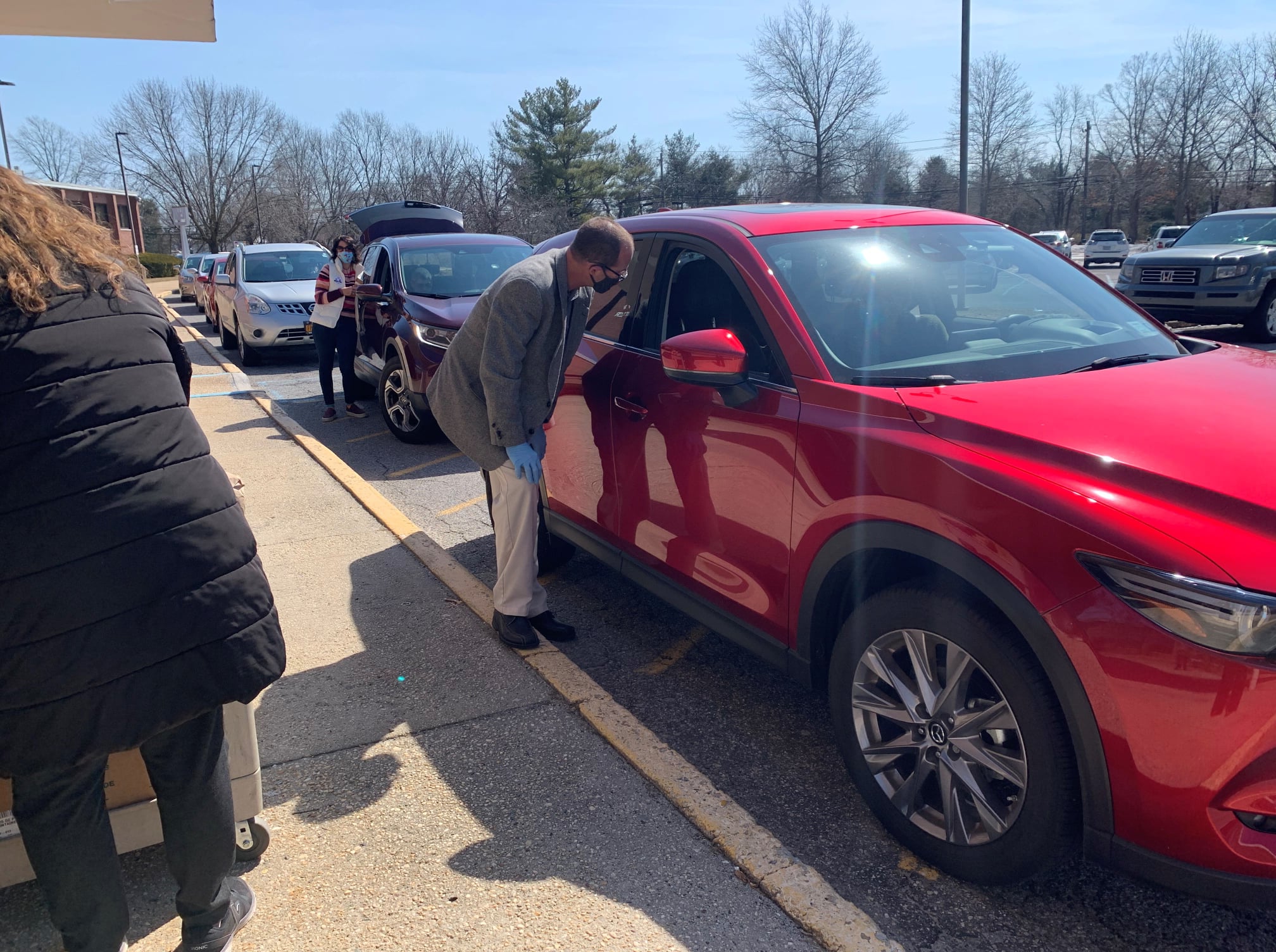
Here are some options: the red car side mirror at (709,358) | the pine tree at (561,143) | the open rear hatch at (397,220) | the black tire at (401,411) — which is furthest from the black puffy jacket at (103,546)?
the pine tree at (561,143)

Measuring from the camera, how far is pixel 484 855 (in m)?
2.70

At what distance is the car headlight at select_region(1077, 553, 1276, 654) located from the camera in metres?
1.86

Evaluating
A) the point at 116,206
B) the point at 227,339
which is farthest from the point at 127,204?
the point at 227,339

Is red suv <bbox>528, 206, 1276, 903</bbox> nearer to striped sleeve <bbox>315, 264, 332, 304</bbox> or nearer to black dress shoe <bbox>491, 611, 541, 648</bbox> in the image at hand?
black dress shoe <bbox>491, 611, 541, 648</bbox>

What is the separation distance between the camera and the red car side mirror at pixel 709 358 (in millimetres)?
2957

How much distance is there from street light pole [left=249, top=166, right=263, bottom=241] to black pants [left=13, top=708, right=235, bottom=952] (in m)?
55.6

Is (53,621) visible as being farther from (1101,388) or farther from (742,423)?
(1101,388)

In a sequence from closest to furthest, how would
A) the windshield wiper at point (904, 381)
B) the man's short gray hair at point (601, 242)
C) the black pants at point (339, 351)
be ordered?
the windshield wiper at point (904, 381), the man's short gray hair at point (601, 242), the black pants at point (339, 351)

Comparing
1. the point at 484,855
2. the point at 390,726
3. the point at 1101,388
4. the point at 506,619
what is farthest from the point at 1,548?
the point at 1101,388

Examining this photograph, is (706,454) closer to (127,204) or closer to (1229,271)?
(1229,271)

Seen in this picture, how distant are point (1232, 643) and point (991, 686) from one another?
23.5 inches

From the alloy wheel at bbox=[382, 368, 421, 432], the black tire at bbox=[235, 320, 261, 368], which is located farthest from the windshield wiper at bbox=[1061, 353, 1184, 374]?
the black tire at bbox=[235, 320, 261, 368]

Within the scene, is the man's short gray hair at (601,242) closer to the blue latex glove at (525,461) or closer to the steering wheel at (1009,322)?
the blue latex glove at (525,461)

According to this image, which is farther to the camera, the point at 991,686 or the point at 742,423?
the point at 742,423
